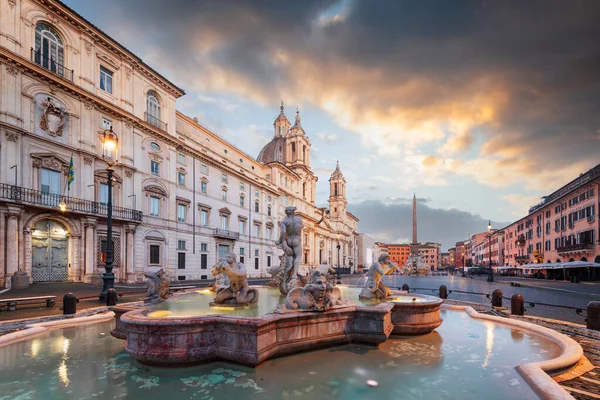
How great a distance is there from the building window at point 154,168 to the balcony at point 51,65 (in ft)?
29.4

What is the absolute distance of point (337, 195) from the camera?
99.5 m

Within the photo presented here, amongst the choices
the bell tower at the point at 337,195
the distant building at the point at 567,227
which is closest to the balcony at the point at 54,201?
the distant building at the point at 567,227

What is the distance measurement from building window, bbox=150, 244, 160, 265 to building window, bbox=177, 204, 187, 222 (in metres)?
4.14

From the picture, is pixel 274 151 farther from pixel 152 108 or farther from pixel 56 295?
pixel 56 295

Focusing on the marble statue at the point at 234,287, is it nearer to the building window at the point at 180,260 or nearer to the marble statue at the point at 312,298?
the marble statue at the point at 312,298

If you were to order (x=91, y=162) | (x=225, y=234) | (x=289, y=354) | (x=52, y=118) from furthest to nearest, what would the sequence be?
1. (x=225, y=234)
2. (x=91, y=162)
3. (x=52, y=118)
4. (x=289, y=354)

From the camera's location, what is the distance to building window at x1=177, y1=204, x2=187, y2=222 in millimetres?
32688

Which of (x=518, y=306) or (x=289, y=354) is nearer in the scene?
(x=289, y=354)

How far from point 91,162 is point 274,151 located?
5234 centimetres

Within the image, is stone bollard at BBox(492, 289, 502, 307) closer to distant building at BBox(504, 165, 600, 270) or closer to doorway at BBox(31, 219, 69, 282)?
doorway at BBox(31, 219, 69, 282)

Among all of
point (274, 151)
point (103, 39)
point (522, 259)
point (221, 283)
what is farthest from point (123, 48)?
point (522, 259)

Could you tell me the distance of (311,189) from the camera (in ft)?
245

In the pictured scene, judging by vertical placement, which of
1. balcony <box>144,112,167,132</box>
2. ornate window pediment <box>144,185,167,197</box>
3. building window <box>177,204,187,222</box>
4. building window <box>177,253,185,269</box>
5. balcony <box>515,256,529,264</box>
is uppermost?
balcony <box>144,112,167,132</box>

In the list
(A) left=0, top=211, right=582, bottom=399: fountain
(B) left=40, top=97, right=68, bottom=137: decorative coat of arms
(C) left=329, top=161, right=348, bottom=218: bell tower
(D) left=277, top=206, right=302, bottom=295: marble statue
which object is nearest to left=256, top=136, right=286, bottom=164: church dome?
(C) left=329, top=161, right=348, bottom=218: bell tower
